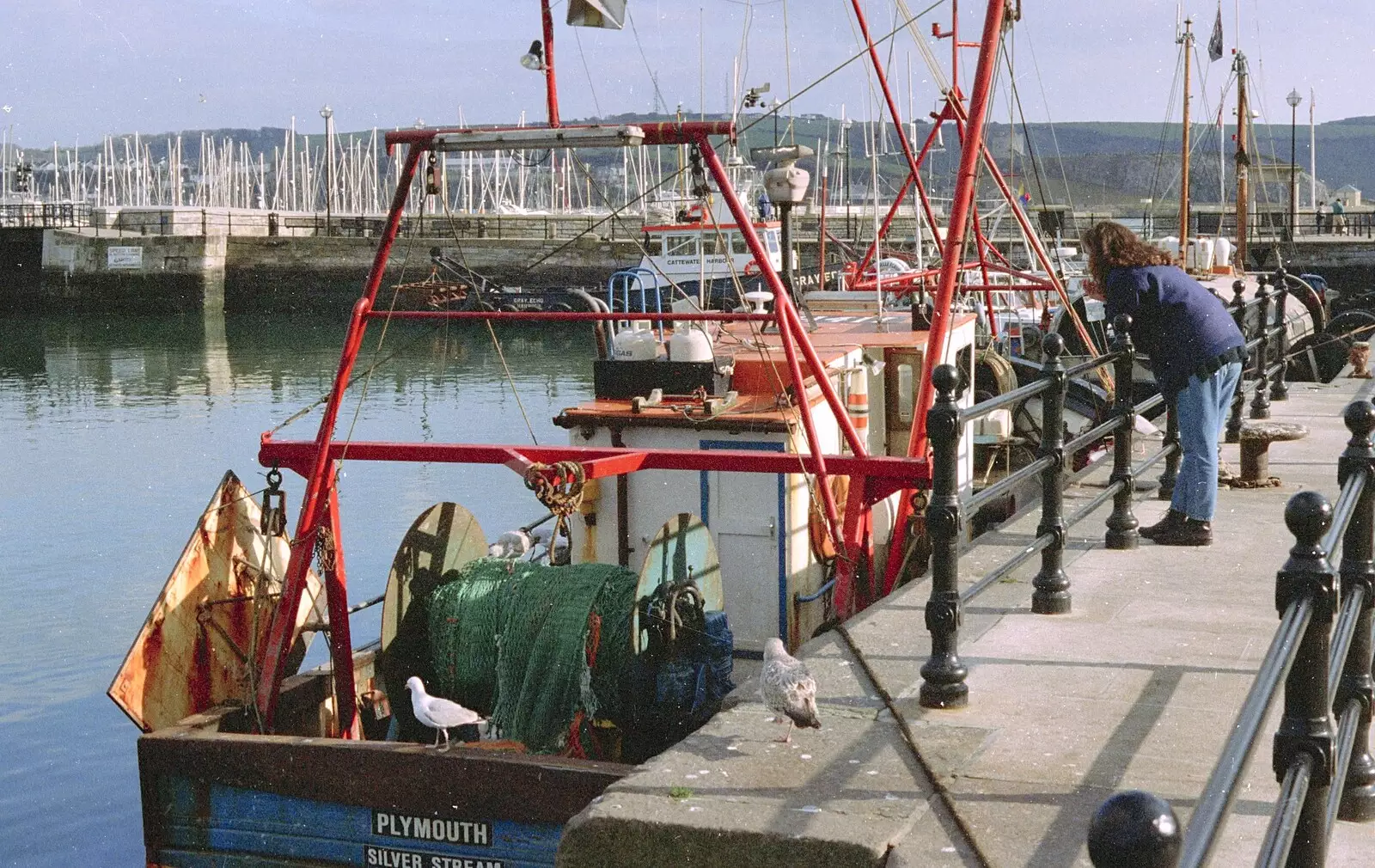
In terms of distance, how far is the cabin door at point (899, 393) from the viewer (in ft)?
35.9

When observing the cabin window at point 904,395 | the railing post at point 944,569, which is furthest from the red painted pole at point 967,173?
the cabin window at point 904,395

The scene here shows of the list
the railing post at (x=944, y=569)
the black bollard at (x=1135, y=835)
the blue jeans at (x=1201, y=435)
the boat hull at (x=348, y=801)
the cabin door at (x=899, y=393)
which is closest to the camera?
the black bollard at (x=1135, y=835)

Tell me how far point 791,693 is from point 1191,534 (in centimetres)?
352

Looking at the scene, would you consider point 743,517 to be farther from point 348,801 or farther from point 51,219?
point 51,219

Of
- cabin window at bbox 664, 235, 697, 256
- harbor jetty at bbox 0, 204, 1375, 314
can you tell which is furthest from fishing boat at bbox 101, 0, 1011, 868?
harbor jetty at bbox 0, 204, 1375, 314

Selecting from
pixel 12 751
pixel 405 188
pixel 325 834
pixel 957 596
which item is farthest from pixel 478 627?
pixel 12 751

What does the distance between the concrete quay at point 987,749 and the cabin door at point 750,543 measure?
247 cm

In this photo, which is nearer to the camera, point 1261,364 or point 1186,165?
point 1261,364

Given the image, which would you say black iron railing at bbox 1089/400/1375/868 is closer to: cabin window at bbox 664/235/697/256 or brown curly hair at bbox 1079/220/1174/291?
brown curly hair at bbox 1079/220/1174/291

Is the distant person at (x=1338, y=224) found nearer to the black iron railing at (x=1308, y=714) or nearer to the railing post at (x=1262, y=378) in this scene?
the railing post at (x=1262, y=378)

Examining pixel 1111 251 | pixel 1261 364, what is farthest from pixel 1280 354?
pixel 1111 251

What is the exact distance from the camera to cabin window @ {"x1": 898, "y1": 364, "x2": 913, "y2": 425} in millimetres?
11039

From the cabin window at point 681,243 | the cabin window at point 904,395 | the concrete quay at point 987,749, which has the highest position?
the cabin window at point 681,243

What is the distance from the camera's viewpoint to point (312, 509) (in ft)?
27.4
